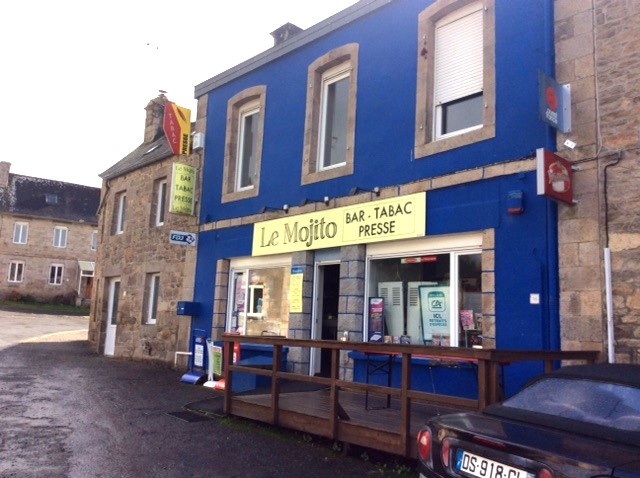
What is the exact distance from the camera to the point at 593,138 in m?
6.99

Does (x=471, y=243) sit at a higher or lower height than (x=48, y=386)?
higher

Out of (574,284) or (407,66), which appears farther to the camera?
(407,66)

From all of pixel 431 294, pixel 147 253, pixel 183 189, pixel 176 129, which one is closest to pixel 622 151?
pixel 431 294

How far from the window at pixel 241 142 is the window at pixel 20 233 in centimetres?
3766

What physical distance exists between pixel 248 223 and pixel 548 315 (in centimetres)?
656

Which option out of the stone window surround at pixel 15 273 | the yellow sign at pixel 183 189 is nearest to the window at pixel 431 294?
the yellow sign at pixel 183 189

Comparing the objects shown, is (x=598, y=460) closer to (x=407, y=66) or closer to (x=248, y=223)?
(x=407, y=66)

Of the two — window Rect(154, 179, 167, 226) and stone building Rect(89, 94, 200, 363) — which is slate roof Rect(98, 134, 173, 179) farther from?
window Rect(154, 179, 167, 226)

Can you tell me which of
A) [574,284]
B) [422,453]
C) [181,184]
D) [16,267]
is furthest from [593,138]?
[16,267]

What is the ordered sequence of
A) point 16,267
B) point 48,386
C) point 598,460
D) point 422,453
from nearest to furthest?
point 598,460, point 422,453, point 48,386, point 16,267

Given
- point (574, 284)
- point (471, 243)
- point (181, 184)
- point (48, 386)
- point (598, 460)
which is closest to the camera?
point (598, 460)

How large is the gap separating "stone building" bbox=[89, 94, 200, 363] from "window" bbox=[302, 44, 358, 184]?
3947mm

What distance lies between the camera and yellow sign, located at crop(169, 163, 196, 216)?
13367 mm

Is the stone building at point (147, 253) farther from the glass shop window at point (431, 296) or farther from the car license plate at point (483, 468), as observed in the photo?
the car license plate at point (483, 468)
